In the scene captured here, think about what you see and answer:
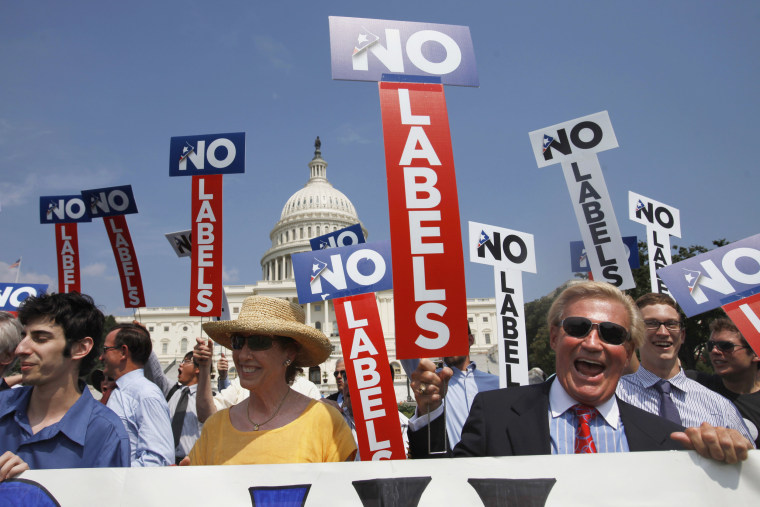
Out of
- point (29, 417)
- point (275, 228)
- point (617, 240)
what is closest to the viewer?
point (29, 417)

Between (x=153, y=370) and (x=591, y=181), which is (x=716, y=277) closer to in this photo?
(x=591, y=181)

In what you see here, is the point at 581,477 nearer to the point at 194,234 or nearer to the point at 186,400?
the point at 186,400

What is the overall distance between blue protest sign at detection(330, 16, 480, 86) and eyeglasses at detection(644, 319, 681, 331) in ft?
6.58

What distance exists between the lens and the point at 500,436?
2572mm

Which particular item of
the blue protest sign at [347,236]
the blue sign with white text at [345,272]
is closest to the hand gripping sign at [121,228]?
the blue protest sign at [347,236]

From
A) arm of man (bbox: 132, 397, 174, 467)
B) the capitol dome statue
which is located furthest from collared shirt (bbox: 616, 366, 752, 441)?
the capitol dome statue

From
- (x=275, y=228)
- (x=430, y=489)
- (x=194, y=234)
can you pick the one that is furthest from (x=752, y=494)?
(x=275, y=228)

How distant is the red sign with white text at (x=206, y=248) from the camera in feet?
20.1

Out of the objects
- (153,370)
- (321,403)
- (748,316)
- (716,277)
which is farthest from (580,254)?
(321,403)

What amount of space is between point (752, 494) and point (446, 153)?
221cm

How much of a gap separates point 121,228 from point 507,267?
17.7ft

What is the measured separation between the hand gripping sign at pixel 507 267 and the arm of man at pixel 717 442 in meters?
4.23

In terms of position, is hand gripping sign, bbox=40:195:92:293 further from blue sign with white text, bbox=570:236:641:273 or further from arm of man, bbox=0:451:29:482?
blue sign with white text, bbox=570:236:641:273

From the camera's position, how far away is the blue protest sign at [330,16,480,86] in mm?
3596
